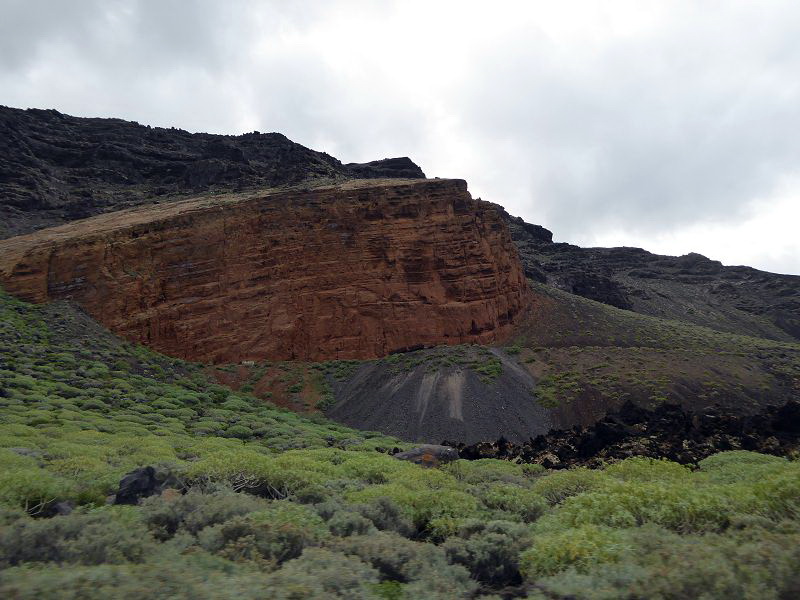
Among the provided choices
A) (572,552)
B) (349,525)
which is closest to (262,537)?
(349,525)

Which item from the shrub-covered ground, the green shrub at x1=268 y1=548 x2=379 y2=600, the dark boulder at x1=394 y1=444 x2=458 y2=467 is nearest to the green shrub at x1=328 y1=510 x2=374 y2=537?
the shrub-covered ground

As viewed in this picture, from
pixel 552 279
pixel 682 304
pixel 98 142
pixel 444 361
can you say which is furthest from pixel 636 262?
pixel 98 142

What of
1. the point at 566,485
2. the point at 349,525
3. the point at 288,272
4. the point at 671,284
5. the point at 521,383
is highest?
the point at 671,284

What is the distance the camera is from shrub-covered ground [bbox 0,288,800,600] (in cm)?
459

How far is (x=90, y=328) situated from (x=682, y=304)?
251 feet

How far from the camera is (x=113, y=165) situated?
66750 mm

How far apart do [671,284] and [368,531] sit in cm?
9625

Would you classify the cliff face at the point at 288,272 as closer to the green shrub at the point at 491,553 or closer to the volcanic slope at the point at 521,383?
the volcanic slope at the point at 521,383

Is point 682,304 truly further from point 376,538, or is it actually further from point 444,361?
point 376,538

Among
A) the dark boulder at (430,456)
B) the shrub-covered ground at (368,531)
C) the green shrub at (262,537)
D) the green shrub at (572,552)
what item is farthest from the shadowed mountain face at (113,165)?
the green shrub at (572,552)

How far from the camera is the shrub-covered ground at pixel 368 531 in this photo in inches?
181

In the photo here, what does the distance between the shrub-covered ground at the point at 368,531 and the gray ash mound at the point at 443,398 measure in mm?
13405

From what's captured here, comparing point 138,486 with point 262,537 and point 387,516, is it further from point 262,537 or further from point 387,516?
Answer: point 387,516

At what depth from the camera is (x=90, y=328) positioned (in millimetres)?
30953
